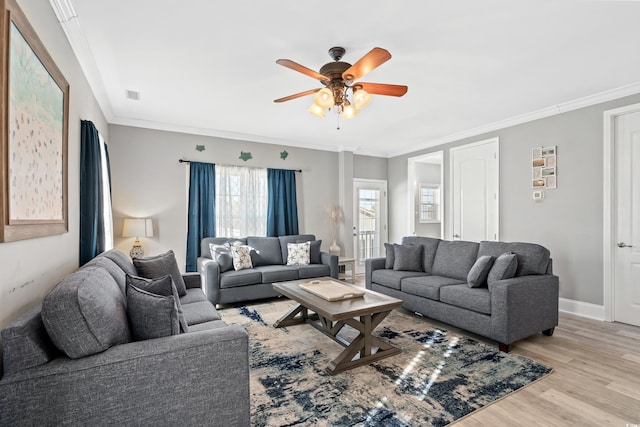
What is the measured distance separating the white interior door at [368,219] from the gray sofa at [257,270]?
1583mm

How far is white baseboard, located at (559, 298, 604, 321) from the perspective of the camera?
3.69 meters

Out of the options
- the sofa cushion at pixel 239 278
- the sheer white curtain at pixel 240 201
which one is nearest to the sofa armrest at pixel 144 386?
the sofa cushion at pixel 239 278

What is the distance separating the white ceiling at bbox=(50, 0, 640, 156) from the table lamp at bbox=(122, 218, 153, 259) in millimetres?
1443

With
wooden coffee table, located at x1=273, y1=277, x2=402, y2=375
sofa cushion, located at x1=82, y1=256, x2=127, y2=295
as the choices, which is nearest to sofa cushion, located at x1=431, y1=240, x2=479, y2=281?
wooden coffee table, located at x1=273, y1=277, x2=402, y2=375

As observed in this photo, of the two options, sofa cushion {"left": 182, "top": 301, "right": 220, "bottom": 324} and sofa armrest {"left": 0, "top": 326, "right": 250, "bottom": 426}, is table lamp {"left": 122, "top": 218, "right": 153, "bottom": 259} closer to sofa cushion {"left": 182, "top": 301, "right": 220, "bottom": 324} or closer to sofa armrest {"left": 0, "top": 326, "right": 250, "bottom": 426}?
sofa cushion {"left": 182, "top": 301, "right": 220, "bottom": 324}

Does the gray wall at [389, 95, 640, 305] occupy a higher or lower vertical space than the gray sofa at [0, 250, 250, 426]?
higher

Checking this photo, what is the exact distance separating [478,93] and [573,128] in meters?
1.45

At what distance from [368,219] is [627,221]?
13.5ft

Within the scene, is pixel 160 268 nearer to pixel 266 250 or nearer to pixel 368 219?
pixel 266 250

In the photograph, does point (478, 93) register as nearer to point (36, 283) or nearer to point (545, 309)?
point (545, 309)

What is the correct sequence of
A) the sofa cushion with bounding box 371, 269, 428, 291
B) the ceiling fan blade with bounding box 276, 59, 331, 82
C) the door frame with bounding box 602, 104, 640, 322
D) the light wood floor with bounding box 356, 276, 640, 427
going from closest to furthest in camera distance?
1. the light wood floor with bounding box 356, 276, 640, 427
2. the ceiling fan blade with bounding box 276, 59, 331, 82
3. the door frame with bounding box 602, 104, 640, 322
4. the sofa cushion with bounding box 371, 269, 428, 291

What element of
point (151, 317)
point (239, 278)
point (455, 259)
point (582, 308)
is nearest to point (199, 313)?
point (151, 317)

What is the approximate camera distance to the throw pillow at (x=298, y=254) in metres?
4.98

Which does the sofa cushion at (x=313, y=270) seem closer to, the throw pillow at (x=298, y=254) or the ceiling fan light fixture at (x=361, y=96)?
the throw pillow at (x=298, y=254)
